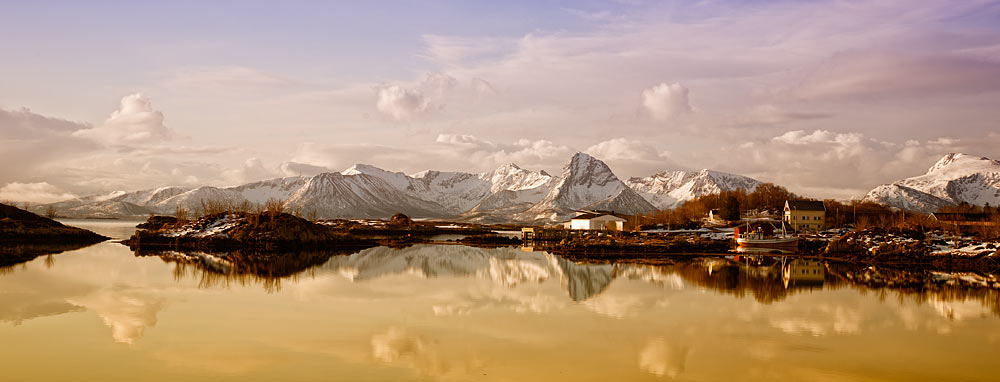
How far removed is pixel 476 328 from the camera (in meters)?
21.6

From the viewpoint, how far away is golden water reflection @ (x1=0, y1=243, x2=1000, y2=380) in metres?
16.4

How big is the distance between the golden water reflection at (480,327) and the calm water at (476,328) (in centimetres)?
8

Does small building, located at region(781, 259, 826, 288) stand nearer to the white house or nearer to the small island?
the small island

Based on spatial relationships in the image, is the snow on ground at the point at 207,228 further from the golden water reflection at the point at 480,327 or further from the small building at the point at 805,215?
the small building at the point at 805,215

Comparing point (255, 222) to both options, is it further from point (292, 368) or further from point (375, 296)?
point (292, 368)

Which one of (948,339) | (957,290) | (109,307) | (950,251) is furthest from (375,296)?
(950,251)

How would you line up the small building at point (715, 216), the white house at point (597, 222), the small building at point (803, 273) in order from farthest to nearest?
the small building at point (715, 216) → the white house at point (597, 222) → the small building at point (803, 273)

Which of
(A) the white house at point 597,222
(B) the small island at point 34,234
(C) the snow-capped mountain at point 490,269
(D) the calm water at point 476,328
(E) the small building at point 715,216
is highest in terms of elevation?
(E) the small building at point 715,216

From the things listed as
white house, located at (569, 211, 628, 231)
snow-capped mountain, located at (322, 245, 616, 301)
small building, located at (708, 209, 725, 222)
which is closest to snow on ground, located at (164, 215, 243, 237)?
snow-capped mountain, located at (322, 245, 616, 301)

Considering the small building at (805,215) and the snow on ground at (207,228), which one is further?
the small building at (805,215)

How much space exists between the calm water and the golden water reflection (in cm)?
8

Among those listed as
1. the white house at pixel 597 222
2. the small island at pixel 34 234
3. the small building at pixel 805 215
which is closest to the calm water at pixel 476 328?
the small island at pixel 34 234

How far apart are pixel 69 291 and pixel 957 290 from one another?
3861 centimetres

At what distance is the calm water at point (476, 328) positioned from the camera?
1636cm
